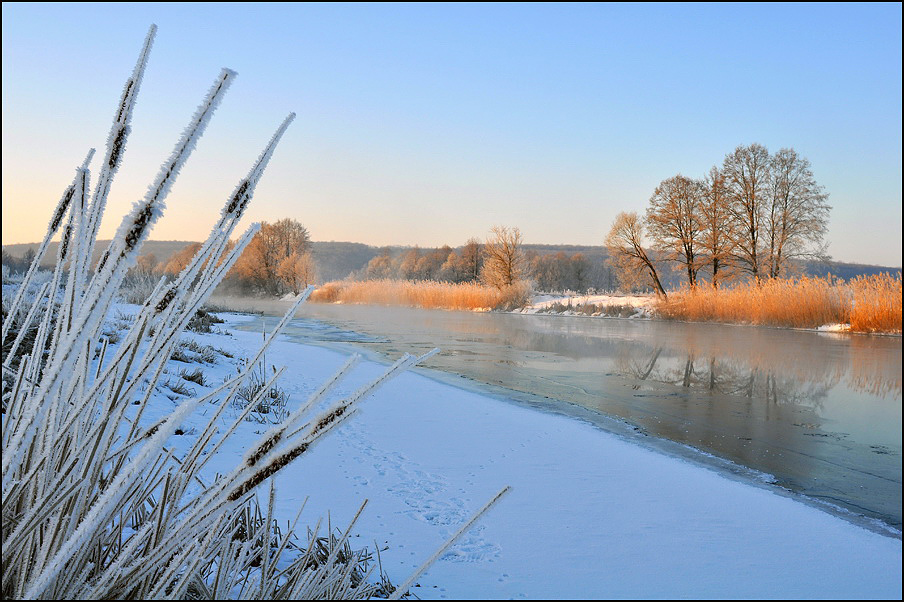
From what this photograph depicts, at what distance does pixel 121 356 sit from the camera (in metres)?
0.86

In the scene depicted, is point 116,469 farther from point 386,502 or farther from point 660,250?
point 660,250

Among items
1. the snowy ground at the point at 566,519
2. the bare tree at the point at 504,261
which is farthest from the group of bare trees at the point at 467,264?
the snowy ground at the point at 566,519

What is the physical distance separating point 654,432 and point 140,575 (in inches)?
144

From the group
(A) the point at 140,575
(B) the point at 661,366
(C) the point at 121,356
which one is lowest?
(B) the point at 661,366

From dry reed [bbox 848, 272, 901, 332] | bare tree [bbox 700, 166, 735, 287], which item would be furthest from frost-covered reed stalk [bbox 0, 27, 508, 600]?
bare tree [bbox 700, 166, 735, 287]

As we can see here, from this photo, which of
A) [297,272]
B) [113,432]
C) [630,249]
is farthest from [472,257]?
[113,432]

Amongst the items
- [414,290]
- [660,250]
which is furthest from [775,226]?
[414,290]

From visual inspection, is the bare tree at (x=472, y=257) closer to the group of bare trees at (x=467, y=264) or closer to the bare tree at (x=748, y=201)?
the group of bare trees at (x=467, y=264)

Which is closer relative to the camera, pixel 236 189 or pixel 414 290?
pixel 236 189

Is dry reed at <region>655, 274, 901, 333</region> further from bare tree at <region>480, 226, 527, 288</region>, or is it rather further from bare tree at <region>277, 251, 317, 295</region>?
bare tree at <region>277, 251, 317, 295</region>

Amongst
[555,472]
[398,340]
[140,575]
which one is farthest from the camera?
[398,340]

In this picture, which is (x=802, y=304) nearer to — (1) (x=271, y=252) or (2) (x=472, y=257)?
(2) (x=472, y=257)

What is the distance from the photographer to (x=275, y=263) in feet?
147

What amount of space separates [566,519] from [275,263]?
148 ft
